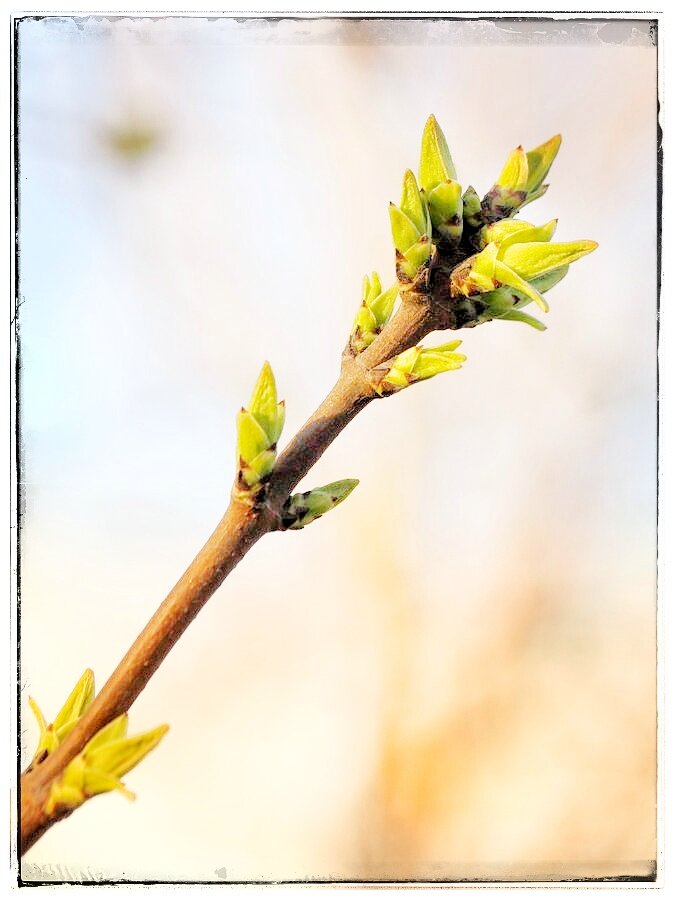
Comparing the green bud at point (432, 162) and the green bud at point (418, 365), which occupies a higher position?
the green bud at point (432, 162)

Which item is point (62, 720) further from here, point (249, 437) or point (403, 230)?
point (403, 230)

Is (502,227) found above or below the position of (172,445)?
above

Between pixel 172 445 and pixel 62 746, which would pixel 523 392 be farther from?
pixel 62 746

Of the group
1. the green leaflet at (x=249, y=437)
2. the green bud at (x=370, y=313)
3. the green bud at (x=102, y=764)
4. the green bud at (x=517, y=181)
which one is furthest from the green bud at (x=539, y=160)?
the green bud at (x=102, y=764)

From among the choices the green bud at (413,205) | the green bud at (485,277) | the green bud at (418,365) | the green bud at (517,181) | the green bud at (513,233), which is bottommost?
the green bud at (418,365)

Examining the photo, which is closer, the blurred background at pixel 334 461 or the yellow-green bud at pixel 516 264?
the yellow-green bud at pixel 516 264

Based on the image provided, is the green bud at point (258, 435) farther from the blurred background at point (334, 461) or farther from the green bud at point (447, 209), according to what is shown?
the blurred background at point (334, 461)

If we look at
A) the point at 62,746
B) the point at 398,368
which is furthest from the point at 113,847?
the point at 398,368
